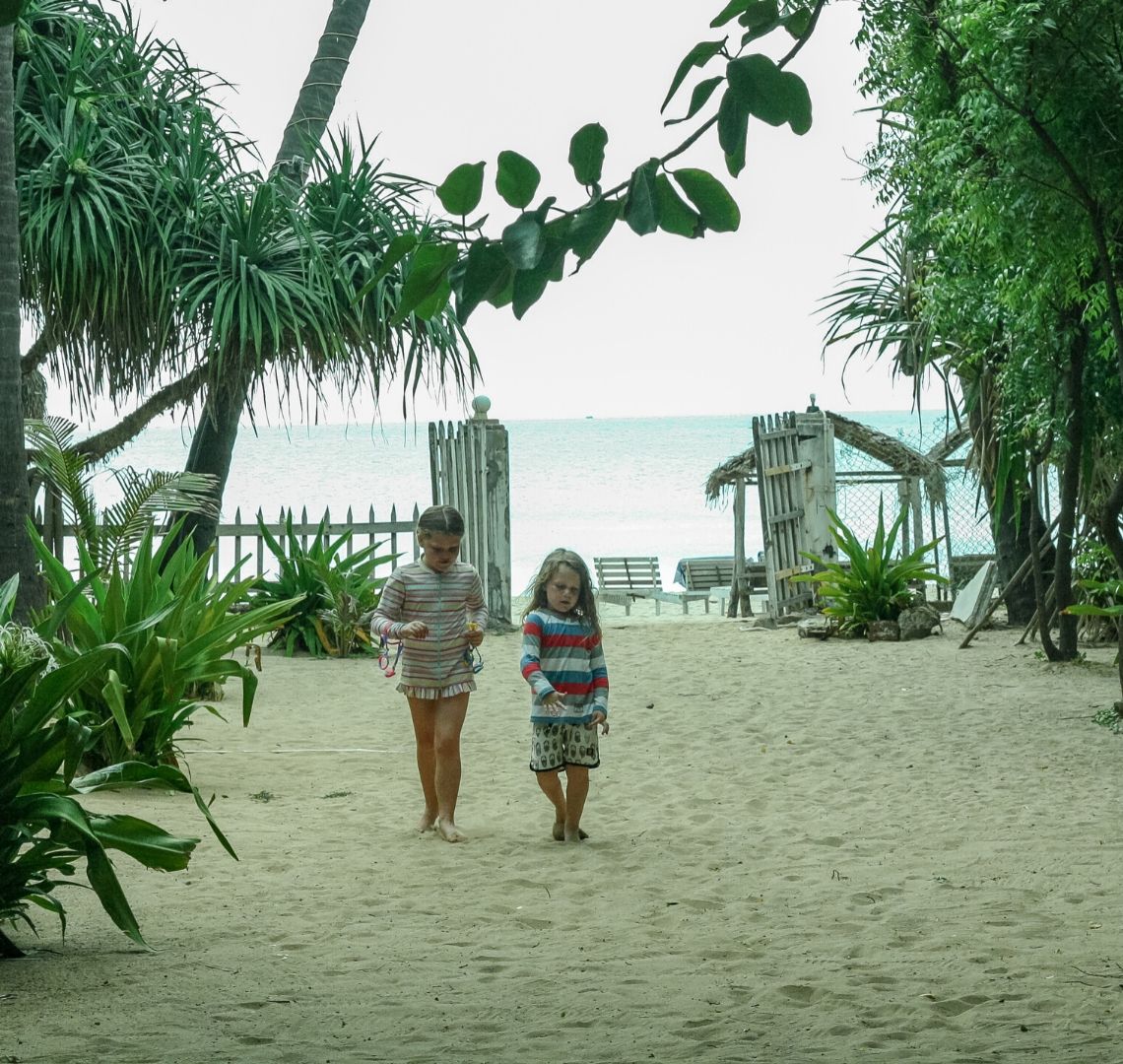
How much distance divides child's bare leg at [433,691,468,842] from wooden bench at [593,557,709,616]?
46.3 ft

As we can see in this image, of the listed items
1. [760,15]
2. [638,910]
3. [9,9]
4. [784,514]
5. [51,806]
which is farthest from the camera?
[784,514]

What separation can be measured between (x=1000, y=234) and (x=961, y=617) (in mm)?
6809

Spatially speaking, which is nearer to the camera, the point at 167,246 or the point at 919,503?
the point at 167,246

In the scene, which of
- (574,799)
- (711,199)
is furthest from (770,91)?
(574,799)

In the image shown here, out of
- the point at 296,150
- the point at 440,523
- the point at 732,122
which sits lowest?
the point at 440,523

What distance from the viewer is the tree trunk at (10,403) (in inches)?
236

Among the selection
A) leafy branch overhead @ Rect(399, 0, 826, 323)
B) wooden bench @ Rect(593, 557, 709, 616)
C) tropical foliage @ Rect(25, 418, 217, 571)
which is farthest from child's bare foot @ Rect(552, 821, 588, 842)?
wooden bench @ Rect(593, 557, 709, 616)

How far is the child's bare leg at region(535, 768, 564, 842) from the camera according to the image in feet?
15.9

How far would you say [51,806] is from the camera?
3201 millimetres

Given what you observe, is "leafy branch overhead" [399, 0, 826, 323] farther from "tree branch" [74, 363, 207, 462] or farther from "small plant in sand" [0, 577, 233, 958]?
"tree branch" [74, 363, 207, 462]

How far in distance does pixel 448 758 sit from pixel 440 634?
0.47 metres

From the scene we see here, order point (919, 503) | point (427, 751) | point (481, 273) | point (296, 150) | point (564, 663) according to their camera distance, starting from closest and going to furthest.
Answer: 1. point (481, 273)
2. point (564, 663)
3. point (427, 751)
4. point (296, 150)
5. point (919, 503)

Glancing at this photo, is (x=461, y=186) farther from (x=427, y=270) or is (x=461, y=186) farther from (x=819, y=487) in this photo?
(x=819, y=487)

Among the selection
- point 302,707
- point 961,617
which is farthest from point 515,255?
point 961,617
